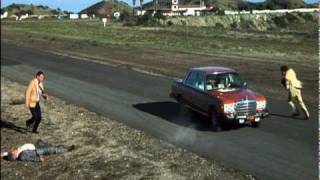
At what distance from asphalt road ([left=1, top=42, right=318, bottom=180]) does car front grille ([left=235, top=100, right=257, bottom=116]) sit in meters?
0.49

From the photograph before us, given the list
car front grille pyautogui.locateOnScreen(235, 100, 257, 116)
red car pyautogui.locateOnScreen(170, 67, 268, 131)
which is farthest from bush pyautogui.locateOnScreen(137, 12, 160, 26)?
car front grille pyautogui.locateOnScreen(235, 100, 257, 116)

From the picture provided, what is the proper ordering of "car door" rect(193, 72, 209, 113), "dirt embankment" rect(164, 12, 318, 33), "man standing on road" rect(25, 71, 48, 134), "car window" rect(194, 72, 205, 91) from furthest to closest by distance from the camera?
1. "dirt embankment" rect(164, 12, 318, 33)
2. "car window" rect(194, 72, 205, 91)
3. "car door" rect(193, 72, 209, 113)
4. "man standing on road" rect(25, 71, 48, 134)

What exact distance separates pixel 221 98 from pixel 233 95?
38cm

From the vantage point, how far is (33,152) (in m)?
13.5

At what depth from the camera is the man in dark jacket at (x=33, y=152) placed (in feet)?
43.6

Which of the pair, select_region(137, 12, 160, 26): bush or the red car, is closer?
the red car

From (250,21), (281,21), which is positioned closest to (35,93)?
(281,21)

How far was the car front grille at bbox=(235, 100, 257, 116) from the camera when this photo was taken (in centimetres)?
1505

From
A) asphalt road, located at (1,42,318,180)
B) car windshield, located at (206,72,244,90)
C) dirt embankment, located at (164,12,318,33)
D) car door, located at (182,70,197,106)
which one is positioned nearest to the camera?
asphalt road, located at (1,42,318,180)

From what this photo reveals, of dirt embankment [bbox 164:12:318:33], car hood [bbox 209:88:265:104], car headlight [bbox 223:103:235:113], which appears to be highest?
car hood [bbox 209:88:265:104]

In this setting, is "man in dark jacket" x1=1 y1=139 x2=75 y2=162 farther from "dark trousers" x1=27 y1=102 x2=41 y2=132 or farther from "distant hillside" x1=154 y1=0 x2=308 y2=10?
"distant hillside" x1=154 y1=0 x2=308 y2=10

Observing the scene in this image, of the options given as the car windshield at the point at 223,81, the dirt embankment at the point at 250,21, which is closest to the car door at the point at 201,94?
the car windshield at the point at 223,81

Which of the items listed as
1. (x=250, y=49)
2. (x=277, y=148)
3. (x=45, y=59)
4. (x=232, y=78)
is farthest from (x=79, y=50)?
(x=277, y=148)

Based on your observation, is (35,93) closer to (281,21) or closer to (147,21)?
(147,21)
